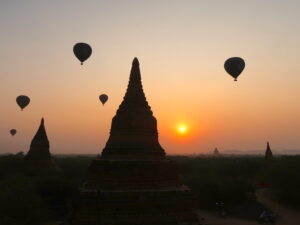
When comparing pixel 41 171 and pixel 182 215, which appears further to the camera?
pixel 41 171

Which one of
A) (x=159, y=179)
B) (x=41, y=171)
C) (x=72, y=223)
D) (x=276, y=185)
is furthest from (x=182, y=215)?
(x=276, y=185)

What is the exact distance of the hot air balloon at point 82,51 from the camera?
72.6 feet

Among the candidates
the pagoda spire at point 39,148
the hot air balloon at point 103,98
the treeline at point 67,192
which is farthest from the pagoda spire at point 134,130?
the pagoda spire at point 39,148

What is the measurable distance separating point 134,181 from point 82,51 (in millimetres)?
12361

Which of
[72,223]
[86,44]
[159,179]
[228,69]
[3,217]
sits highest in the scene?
[86,44]

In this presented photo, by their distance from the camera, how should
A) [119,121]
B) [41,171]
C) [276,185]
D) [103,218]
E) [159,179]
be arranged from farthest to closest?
[276,185], [41,171], [119,121], [159,179], [103,218]

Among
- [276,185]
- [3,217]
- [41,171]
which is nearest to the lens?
[3,217]

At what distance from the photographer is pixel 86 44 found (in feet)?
73.3

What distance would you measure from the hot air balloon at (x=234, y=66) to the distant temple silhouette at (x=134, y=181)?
9.17 m

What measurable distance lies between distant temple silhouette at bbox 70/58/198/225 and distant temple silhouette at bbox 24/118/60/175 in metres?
15.3

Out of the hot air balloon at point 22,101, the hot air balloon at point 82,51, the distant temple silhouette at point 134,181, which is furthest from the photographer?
the hot air balloon at point 22,101

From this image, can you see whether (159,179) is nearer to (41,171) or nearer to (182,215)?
(182,215)

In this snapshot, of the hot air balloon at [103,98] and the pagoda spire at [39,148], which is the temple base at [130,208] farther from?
the hot air balloon at [103,98]

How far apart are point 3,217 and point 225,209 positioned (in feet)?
60.7
